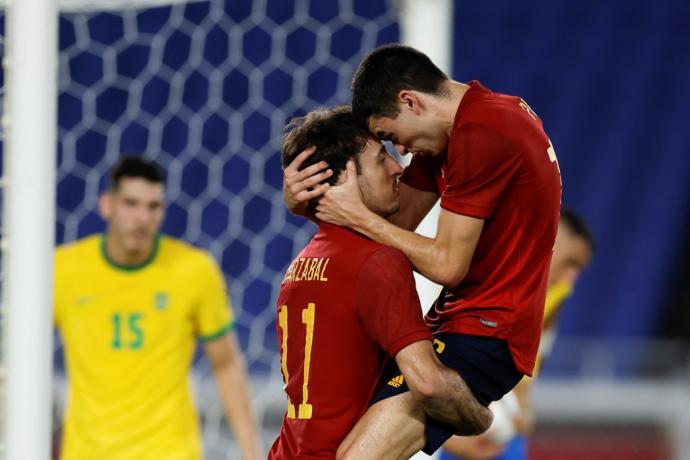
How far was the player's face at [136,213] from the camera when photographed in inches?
177

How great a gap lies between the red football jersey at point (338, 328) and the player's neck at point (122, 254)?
2.09 m

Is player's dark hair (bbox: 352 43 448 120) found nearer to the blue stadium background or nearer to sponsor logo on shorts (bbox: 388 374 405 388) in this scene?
sponsor logo on shorts (bbox: 388 374 405 388)

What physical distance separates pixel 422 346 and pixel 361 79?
57cm

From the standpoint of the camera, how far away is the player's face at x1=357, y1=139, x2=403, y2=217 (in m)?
2.56

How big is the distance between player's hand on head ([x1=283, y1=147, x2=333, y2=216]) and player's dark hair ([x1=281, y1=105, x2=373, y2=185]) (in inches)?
0.5

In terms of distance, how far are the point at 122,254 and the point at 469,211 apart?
7.56 feet

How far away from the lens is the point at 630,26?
8031 mm

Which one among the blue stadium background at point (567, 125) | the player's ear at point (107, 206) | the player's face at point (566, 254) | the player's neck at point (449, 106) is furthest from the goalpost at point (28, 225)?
the blue stadium background at point (567, 125)

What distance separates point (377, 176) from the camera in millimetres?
2574

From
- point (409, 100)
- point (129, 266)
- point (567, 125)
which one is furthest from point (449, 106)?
point (567, 125)

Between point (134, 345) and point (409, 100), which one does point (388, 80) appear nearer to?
point (409, 100)

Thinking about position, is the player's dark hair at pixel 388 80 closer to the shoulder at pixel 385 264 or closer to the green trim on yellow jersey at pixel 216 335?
the shoulder at pixel 385 264

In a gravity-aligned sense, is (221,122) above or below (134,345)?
above

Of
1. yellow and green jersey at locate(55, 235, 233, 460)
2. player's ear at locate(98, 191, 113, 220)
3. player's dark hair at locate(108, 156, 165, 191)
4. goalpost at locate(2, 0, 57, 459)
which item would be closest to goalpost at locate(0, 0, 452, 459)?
player's dark hair at locate(108, 156, 165, 191)
